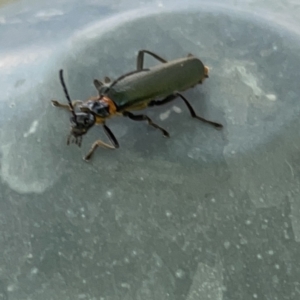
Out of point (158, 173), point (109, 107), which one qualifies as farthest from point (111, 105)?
point (158, 173)

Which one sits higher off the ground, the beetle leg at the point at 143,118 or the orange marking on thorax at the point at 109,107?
the orange marking on thorax at the point at 109,107

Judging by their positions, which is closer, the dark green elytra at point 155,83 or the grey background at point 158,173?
the grey background at point 158,173

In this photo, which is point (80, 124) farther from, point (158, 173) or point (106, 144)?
point (158, 173)

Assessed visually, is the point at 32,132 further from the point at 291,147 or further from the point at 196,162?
the point at 291,147

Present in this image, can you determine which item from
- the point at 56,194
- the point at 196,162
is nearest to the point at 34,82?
the point at 56,194

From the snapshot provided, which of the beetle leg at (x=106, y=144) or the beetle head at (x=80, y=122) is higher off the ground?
the beetle head at (x=80, y=122)

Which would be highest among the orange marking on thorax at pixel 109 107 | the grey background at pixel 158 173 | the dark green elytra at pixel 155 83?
the dark green elytra at pixel 155 83
